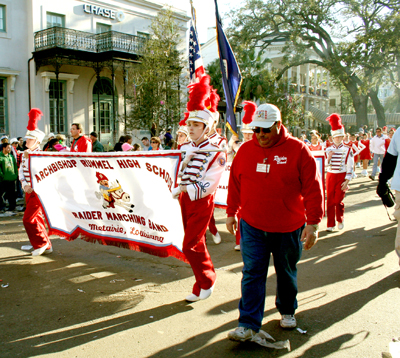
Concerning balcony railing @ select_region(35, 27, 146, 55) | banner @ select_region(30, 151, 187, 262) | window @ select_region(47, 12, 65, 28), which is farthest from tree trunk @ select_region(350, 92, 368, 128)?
banner @ select_region(30, 151, 187, 262)

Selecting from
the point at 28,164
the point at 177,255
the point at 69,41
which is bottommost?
the point at 177,255

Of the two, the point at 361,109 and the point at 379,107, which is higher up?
the point at 379,107

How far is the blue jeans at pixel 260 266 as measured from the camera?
350 cm

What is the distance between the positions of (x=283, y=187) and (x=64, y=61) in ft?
62.0

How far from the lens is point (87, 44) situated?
20969mm

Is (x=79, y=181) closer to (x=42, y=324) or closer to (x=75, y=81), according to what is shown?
(x=42, y=324)

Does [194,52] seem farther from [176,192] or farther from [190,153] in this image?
[176,192]

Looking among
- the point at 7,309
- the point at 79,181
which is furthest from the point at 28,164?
the point at 7,309

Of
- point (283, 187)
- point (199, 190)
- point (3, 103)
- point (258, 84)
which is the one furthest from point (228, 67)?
point (258, 84)

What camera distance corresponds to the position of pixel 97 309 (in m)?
4.30

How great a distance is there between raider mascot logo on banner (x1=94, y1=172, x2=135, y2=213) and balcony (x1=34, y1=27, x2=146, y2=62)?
50.0 feet

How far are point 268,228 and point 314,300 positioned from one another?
1445mm

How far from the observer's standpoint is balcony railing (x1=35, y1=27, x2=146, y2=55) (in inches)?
770

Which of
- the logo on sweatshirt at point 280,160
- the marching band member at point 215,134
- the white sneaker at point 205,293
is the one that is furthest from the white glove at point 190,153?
the white sneaker at point 205,293
